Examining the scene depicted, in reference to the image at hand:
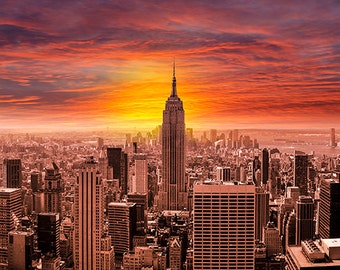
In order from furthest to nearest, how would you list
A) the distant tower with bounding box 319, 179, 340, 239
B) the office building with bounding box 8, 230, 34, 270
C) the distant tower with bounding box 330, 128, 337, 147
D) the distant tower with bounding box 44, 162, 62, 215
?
1. the distant tower with bounding box 44, 162, 62, 215
2. the distant tower with bounding box 319, 179, 340, 239
3. the office building with bounding box 8, 230, 34, 270
4. the distant tower with bounding box 330, 128, 337, 147

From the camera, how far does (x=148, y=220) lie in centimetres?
1088

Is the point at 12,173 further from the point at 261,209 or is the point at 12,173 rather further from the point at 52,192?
the point at 261,209

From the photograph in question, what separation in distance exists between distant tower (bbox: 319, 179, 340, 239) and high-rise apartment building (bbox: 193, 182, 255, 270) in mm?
1423

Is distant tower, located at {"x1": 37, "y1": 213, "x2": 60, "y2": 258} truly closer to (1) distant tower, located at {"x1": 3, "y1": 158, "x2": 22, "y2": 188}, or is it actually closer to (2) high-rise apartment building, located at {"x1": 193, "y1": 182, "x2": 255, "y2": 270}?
(1) distant tower, located at {"x1": 3, "y1": 158, "x2": 22, "y2": 188}

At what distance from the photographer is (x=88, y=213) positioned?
8.66 meters

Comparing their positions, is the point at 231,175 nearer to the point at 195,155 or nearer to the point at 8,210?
the point at 195,155

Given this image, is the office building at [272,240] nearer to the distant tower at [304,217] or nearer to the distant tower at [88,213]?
the distant tower at [304,217]

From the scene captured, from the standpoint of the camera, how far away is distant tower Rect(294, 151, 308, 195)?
7777 mm

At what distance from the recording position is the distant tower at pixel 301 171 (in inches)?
306

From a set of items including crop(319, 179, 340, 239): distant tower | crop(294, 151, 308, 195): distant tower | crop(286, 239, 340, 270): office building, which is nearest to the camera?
crop(286, 239, 340, 270): office building

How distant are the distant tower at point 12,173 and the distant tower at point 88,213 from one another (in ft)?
3.36

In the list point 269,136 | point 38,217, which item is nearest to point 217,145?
point 269,136

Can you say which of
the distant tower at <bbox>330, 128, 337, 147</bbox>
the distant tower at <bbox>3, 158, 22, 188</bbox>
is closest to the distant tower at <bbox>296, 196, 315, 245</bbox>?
the distant tower at <bbox>330, 128, 337, 147</bbox>

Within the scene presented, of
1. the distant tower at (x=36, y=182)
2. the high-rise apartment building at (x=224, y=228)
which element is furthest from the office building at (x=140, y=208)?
the high-rise apartment building at (x=224, y=228)
